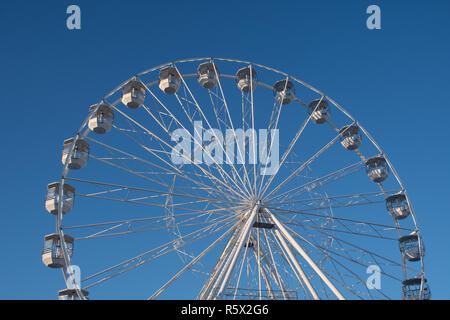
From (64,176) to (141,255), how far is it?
449 cm

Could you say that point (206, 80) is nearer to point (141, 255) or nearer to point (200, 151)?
point (200, 151)

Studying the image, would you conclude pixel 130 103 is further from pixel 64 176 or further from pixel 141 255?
pixel 141 255

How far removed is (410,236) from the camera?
2359cm

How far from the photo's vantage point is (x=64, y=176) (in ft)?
69.8

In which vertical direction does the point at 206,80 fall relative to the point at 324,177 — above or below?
above

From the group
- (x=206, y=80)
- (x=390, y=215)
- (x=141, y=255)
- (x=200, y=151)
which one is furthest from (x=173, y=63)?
(x=390, y=215)
